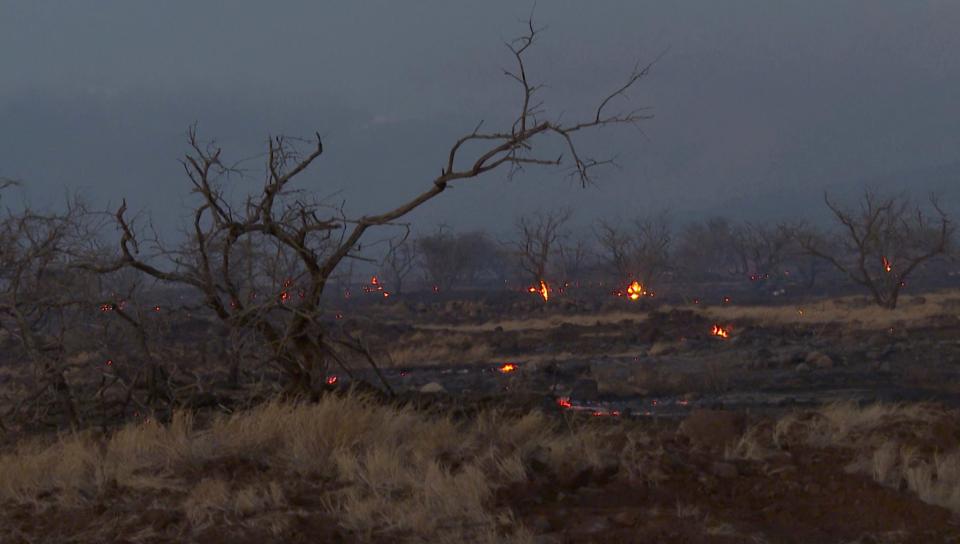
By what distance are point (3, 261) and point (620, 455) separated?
815cm

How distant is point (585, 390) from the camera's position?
17797 mm

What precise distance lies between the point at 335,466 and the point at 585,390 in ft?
35.9

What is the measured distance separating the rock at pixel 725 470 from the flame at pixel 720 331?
75.9ft

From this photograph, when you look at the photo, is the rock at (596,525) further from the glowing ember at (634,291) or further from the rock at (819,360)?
the glowing ember at (634,291)

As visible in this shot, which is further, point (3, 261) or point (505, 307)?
→ point (505, 307)

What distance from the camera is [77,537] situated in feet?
20.1

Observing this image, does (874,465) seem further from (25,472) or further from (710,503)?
(25,472)

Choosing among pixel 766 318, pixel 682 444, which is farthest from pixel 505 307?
pixel 682 444

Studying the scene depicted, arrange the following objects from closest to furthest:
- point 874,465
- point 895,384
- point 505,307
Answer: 1. point 874,465
2. point 895,384
3. point 505,307

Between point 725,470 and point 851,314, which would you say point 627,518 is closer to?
A: point 725,470

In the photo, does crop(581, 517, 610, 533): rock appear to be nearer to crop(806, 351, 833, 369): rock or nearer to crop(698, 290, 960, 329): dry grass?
crop(806, 351, 833, 369): rock

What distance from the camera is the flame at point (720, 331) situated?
29770mm

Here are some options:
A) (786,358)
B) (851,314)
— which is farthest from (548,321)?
(786,358)

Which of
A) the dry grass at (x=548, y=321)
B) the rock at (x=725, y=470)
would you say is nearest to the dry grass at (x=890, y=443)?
the rock at (x=725, y=470)
